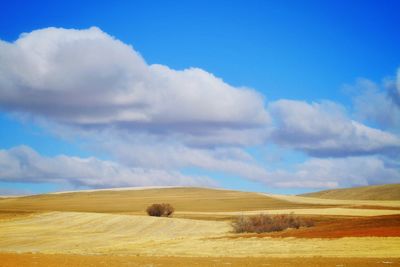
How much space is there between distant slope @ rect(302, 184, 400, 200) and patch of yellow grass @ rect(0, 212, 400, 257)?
293 feet

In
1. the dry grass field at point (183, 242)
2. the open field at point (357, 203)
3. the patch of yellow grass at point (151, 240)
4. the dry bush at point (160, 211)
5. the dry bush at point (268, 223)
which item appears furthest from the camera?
the open field at point (357, 203)

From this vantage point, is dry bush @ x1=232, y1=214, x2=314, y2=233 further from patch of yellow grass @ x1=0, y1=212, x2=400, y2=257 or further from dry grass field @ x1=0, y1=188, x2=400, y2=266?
patch of yellow grass @ x1=0, y1=212, x2=400, y2=257

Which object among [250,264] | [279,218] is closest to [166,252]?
[250,264]

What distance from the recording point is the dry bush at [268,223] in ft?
230

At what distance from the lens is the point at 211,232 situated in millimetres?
70125

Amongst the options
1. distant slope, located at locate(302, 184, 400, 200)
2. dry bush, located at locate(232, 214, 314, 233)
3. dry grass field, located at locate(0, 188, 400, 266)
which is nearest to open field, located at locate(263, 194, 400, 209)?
distant slope, located at locate(302, 184, 400, 200)

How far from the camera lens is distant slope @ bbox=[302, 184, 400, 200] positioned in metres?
153

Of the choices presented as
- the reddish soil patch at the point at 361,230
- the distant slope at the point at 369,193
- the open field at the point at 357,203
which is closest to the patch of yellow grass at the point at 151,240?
the reddish soil patch at the point at 361,230

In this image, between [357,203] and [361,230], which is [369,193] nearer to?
[357,203]

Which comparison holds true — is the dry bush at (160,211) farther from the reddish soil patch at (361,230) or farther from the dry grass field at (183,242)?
the reddish soil patch at (361,230)

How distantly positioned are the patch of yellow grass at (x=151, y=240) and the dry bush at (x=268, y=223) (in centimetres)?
239

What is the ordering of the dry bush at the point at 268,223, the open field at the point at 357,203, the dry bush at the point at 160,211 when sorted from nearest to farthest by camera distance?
the dry bush at the point at 268,223
the dry bush at the point at 160,211
the open field at the point at 357,203

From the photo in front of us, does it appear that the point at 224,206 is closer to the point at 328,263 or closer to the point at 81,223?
the point at 81,223

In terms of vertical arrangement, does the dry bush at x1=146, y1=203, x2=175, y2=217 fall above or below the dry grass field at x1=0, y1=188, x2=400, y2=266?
above
